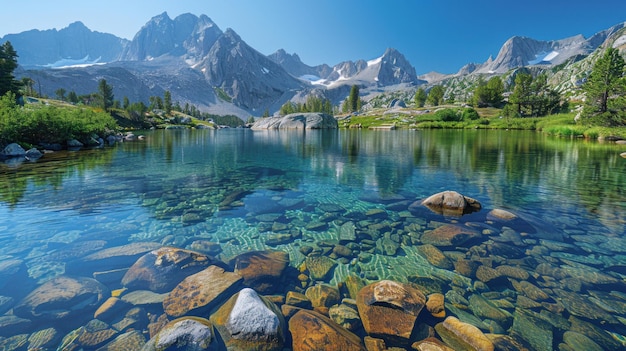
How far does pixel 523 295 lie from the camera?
7145mm

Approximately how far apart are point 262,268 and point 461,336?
5.67m

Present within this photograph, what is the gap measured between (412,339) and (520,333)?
240 cm

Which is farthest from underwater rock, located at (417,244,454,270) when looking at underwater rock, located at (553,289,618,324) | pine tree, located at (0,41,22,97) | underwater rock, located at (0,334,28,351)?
pine tree, located at (0,41,22,97)

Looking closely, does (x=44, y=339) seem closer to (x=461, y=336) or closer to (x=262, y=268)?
(x=262, y=268)

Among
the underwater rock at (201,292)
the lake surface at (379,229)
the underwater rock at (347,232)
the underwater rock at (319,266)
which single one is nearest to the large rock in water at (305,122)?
the lake surface at (379,229)

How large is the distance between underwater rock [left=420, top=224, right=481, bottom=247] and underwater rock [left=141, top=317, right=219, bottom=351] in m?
8.43

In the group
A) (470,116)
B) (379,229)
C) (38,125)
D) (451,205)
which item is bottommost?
(379,229)

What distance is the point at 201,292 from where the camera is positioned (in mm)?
7184

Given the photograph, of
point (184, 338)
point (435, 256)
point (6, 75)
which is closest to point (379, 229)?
point (435, 256)

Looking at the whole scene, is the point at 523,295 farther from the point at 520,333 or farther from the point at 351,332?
the point at 351,332

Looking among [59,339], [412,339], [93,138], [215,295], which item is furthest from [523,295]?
[93,138]

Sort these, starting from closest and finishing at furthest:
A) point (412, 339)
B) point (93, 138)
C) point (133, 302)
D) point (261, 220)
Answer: point (412, 339), point (133, 302), point (261, 220), point (93, 138)

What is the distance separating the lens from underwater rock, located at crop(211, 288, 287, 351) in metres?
5.58

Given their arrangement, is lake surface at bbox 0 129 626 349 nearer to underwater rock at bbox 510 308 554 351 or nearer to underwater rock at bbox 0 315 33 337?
underwater rock at bbox 510 308 554 351
